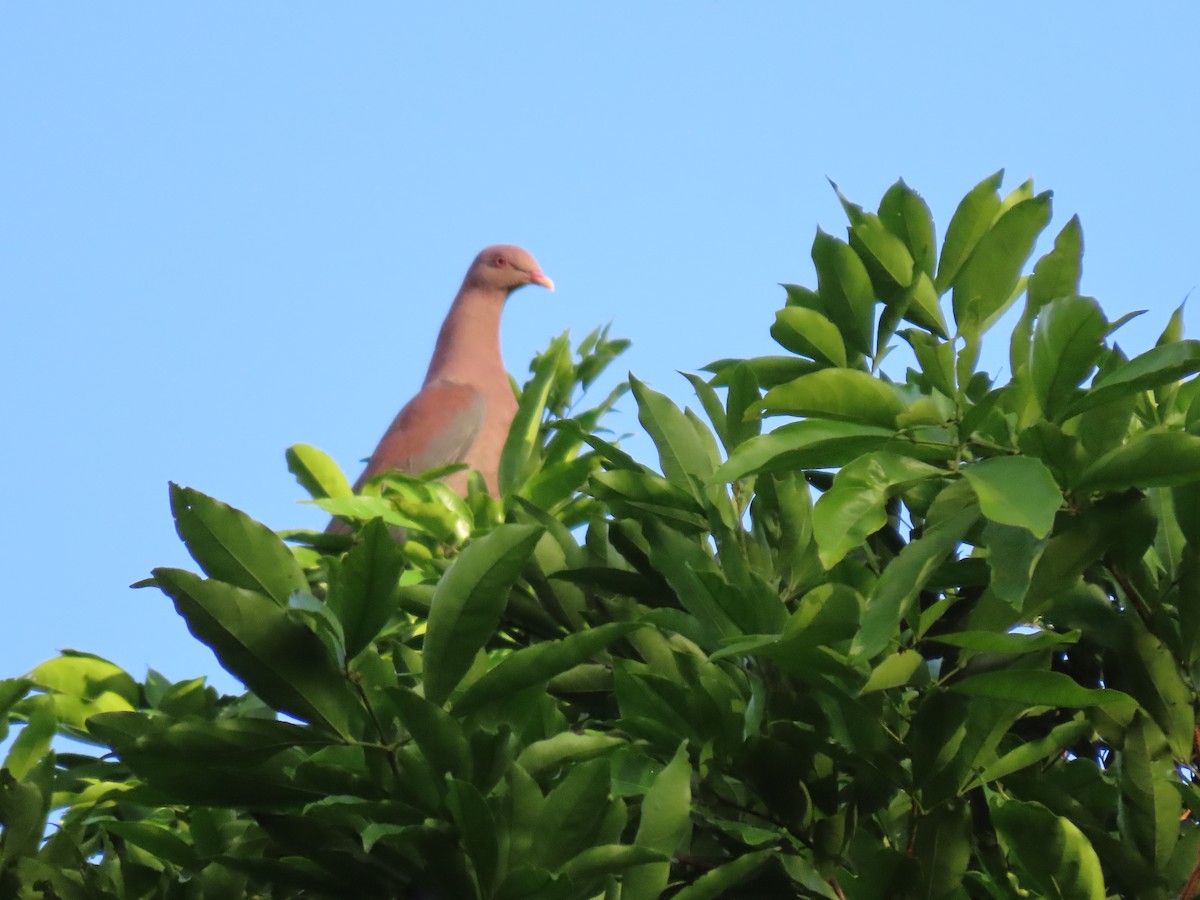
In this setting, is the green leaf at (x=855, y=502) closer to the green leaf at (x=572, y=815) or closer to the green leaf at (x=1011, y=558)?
the green leaf at (x=1011, y=558)

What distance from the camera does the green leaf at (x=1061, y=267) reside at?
159 centimetres

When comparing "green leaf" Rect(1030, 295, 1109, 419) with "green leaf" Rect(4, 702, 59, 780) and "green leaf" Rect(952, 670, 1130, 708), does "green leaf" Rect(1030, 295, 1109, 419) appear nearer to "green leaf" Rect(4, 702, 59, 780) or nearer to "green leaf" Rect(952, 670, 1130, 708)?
"green leaf" Rect(952, 670, 1130, 708)

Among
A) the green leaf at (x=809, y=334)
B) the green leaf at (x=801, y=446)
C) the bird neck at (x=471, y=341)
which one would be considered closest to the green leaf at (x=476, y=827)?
the green leaf at (x=801, y=446)

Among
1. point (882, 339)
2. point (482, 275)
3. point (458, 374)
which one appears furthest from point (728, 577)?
point (482, 275)

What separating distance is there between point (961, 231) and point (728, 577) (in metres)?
0.53

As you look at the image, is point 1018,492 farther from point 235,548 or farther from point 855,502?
point 235,548

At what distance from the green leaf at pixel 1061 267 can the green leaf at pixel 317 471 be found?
157cm

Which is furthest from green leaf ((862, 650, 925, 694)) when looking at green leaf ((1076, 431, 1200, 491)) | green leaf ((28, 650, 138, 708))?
green leaf ((28, 650, 138, 708))

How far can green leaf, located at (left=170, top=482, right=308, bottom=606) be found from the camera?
125 cm

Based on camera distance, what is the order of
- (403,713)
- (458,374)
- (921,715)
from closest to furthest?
Result: 1. (403,713)
2. (921,715)
3. (458,374)

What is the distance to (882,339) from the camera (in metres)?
1.68

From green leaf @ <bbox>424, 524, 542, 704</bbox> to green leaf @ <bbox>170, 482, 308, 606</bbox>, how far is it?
12 centimetres

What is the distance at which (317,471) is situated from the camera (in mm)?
2838

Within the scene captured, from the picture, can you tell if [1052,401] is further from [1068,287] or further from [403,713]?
[403,713]
